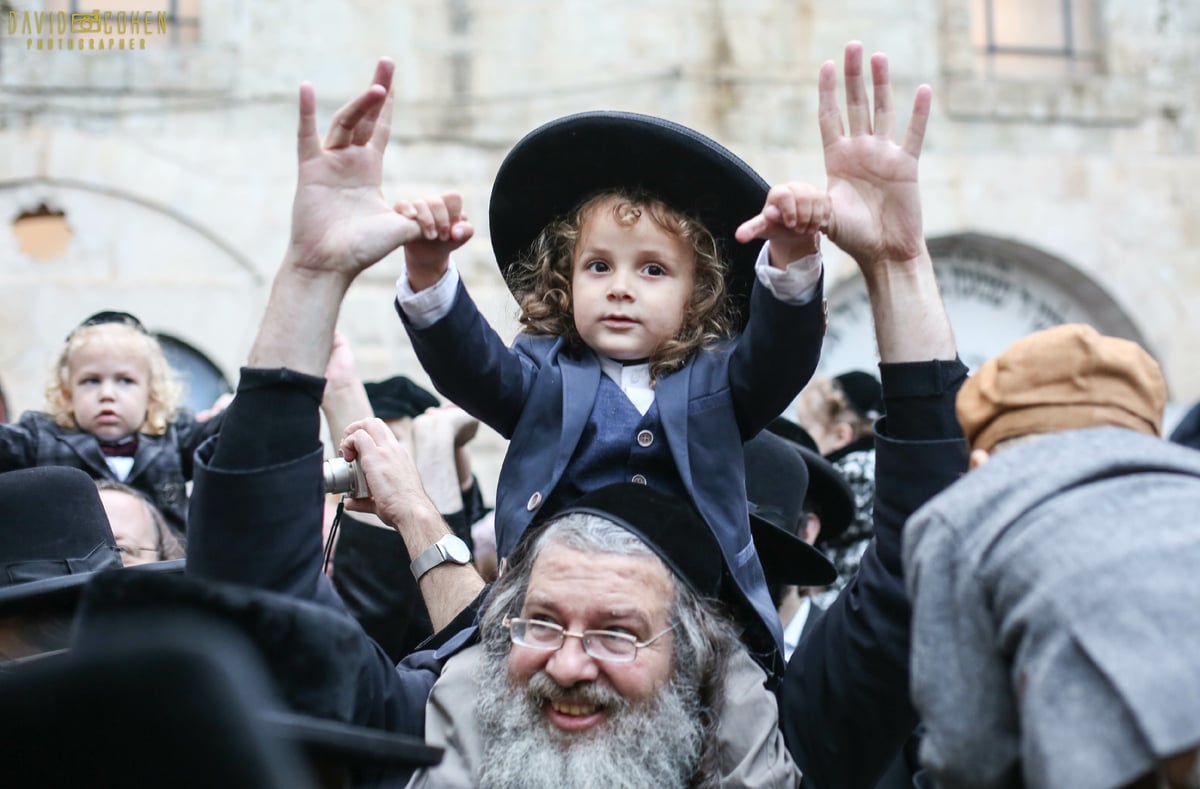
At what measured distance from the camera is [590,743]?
9.47 ft

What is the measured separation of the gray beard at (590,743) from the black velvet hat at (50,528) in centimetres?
114

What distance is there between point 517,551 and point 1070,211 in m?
9.22

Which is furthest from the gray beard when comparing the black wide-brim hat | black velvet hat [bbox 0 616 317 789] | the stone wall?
the stone wall

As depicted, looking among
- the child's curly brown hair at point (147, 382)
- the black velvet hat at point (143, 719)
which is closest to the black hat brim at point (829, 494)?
the child's curly brown hair at point (147, 382)

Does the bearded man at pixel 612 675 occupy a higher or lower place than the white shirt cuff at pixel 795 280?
lower

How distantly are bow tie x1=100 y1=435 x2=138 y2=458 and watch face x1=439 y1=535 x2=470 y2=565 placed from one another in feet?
8.17

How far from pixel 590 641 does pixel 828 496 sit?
2.05 m

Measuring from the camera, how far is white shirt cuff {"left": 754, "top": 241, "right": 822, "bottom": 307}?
2904mm

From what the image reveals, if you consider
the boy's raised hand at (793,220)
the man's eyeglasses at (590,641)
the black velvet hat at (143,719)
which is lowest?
the man's eyeglasses at (590,641)

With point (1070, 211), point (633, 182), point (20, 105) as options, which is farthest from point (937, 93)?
point (633, 182)

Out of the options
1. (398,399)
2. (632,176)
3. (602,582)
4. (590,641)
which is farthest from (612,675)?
(398,399)

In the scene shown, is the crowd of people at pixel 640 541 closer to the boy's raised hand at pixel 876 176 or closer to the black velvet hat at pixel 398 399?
the boy's raised hand at pixel 876 176

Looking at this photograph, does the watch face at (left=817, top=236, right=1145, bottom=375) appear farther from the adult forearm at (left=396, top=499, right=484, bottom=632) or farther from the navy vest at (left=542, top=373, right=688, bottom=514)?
the navy vest at (left=542, top=373, right=688, bottom=514)

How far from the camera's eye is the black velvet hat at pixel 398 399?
565cm
